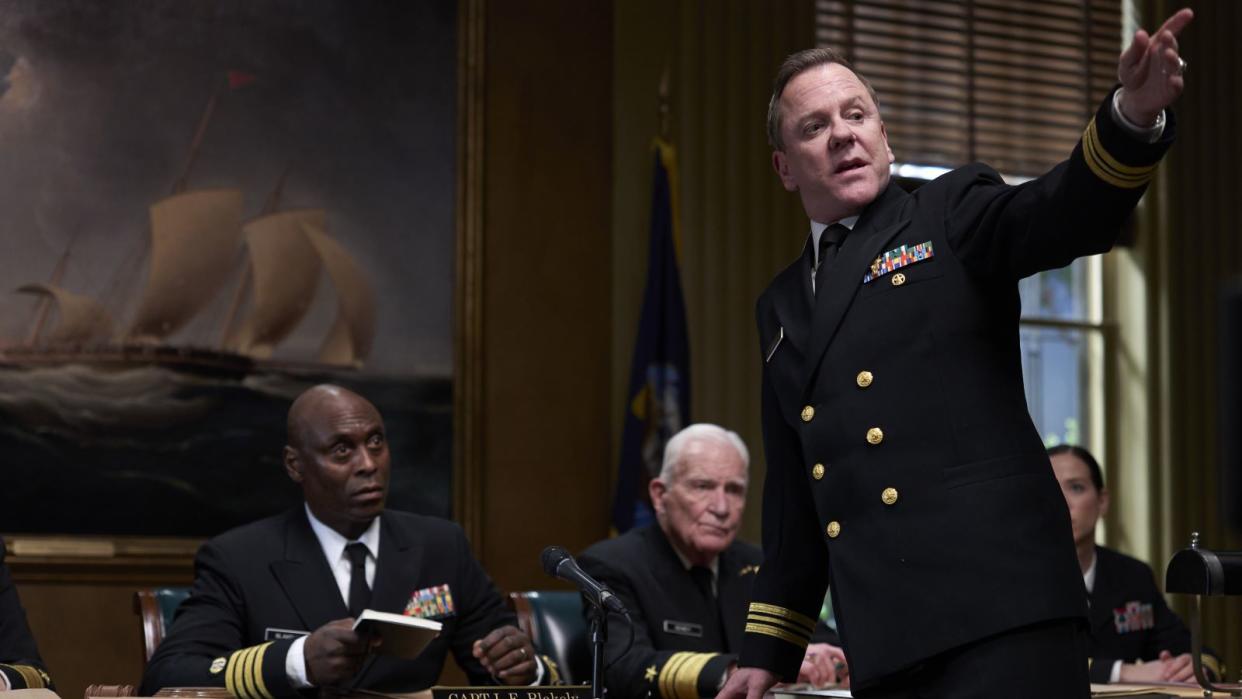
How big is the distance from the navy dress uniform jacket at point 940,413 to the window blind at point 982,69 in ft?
16.7

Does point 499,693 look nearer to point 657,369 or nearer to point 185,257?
point 185,257

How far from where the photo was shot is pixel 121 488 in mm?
5625

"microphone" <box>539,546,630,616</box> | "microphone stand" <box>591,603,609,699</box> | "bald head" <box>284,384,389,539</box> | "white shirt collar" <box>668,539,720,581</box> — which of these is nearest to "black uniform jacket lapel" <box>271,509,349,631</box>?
"bald head" <box>284,384,389,539</box>

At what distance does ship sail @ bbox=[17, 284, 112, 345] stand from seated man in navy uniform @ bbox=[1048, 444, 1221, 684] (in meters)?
3.48

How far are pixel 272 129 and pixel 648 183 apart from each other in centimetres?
162

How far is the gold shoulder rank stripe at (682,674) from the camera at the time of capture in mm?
3615

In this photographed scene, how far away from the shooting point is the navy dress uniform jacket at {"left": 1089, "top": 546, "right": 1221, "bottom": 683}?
4.59 metres

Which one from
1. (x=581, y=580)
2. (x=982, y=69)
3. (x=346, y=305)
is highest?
(x=982, y=69)

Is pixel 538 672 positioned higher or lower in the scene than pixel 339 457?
lower

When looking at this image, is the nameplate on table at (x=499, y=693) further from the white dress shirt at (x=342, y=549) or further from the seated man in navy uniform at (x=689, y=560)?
the seated man in navy uniform at (x=689, y=560)

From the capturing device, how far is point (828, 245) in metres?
2.16

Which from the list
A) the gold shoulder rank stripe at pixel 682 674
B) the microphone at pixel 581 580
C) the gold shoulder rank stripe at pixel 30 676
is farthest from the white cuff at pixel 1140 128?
the gold shoulder rank stripe at pixel 30 676

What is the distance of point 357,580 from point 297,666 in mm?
684

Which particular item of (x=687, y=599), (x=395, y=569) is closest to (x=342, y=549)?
(x=395, y=569)
